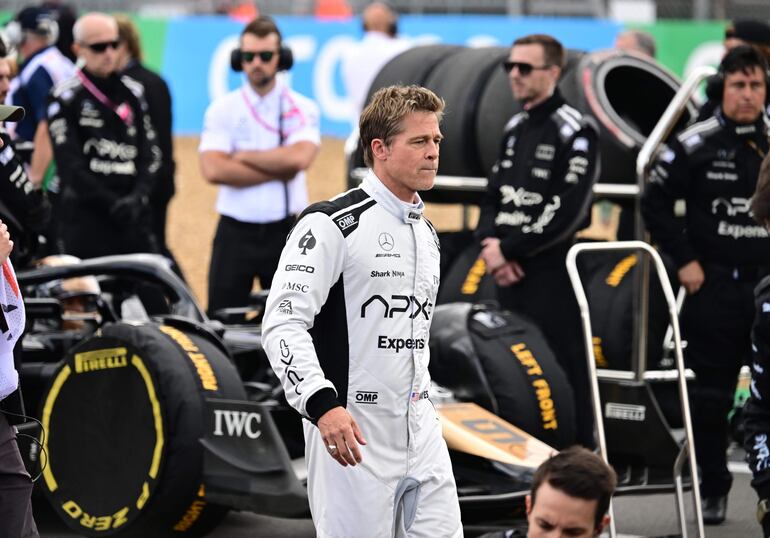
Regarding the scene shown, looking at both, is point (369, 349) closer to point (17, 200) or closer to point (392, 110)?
point (392, 110)

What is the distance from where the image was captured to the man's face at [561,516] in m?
3.81

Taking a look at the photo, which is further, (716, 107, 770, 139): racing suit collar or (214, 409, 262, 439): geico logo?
(716, 107, 770, 139): racing suit collar

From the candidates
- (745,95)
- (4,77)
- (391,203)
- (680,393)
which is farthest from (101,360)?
(745,95)

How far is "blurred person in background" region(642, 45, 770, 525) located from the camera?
724 centimetres

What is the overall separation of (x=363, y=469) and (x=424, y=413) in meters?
0.28

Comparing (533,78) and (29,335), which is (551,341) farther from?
(29,335)

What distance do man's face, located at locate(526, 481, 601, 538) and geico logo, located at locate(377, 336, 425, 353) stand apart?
98 cm

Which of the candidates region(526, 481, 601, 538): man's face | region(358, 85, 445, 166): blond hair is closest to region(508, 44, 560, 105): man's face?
region(358, 85, 445, 166): blond hair

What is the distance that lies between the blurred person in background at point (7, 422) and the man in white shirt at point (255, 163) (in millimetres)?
4412

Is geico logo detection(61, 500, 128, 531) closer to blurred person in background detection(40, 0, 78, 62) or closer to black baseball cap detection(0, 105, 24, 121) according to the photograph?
black baseball cap detection(0, 105, 24, 121)

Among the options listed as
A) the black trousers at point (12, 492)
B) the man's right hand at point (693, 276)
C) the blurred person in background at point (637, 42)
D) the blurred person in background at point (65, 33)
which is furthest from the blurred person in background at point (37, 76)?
the black trousers at point (12, 492)

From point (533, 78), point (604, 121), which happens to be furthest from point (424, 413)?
point (604, 121)

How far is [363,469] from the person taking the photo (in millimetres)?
4668

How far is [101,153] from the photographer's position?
9.59 m
